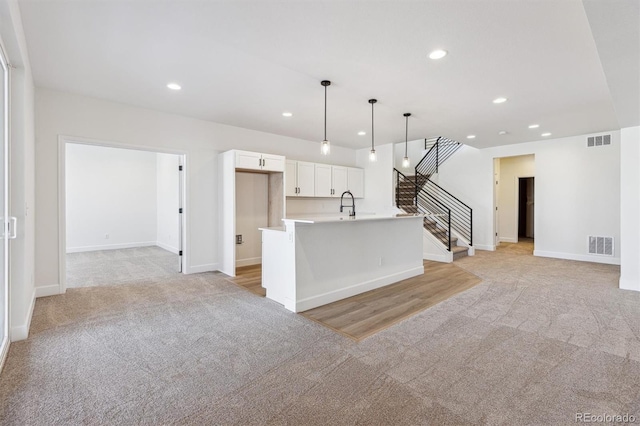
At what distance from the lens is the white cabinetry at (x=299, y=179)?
6195 millimetres

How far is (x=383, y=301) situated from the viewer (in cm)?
382

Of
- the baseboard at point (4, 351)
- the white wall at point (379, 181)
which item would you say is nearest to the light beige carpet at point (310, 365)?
the baseboard at point (4, 351)

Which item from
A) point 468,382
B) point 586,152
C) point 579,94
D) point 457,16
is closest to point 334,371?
point 468,382

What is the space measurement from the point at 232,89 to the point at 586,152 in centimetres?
747

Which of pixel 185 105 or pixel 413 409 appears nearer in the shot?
pixel 413 409

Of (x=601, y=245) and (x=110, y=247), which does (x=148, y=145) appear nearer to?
(x=110, y=247)

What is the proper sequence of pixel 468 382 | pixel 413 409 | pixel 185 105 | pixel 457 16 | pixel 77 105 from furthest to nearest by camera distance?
1. pixel 185 105
2. pixel 77 105
3. pixel 457 16
4. pixel 468 382
5. pixel 413 409

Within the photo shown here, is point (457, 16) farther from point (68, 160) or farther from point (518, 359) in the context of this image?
point (68, 160)

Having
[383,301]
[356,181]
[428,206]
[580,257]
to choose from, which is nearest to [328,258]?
[383,301]

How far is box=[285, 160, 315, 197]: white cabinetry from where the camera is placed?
6.20 m

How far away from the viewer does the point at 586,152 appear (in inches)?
258

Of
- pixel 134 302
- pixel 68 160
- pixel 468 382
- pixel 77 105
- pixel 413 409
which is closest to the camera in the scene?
pixel 413 409

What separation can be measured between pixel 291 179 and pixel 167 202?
12.7ft

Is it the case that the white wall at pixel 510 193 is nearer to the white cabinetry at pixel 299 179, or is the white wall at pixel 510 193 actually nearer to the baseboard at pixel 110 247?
the white cabinetry at pixel 299 179
